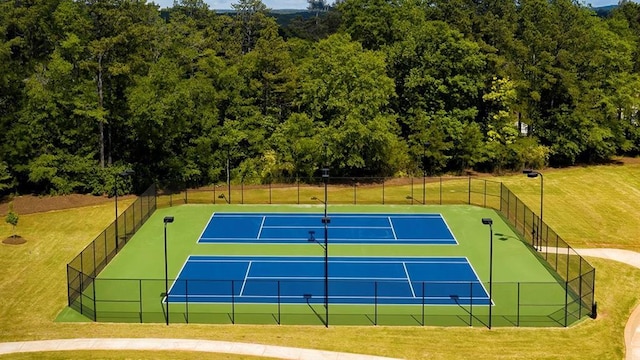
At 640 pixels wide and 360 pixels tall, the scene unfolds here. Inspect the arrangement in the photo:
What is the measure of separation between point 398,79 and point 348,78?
27.3 feet

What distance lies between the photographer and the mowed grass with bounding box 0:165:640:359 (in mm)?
26125

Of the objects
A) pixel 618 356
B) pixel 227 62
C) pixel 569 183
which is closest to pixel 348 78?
pixel 227 62

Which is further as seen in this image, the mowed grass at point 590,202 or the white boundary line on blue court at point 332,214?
the white boundary line on blue court at point 332,214

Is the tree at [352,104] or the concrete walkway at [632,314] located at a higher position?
the tree at [352,104]

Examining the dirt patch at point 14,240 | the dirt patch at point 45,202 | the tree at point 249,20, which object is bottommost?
the dirt patch at point 14,240

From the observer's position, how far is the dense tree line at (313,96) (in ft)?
165

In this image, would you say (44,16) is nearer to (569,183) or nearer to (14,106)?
(14,106)

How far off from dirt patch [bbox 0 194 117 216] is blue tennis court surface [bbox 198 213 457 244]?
971cm

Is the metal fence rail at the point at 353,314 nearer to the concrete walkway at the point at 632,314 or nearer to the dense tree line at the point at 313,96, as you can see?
the concrete walkway at the point at 632,314

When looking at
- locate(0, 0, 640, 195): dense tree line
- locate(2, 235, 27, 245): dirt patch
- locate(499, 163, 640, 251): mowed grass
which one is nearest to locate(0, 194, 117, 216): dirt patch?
locate(0, 0, 640, 195): dense tree line

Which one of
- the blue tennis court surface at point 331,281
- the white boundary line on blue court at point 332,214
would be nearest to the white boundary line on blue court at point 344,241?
the blue tennis court surface at point 331,281

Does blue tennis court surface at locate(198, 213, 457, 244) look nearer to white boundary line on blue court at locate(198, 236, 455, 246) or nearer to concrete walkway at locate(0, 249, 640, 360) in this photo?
white boundary line on blue court at locate(198, 236, 455, 246)

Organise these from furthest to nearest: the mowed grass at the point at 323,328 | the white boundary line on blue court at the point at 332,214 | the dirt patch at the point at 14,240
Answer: the white boundary line on blue court at the point at 332,214 → the dirt patch at the point at 14,240 → the mowed grass at the point at 323,328

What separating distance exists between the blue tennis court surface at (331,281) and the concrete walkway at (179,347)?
351cm
